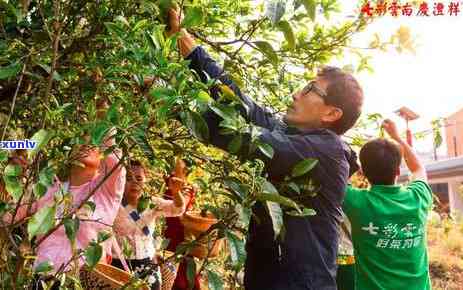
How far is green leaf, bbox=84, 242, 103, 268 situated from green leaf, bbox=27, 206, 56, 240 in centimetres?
14

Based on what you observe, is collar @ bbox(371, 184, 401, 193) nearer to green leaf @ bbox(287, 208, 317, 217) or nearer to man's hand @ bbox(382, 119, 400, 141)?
man's hand @ bbox(382, 119, 400, 141)

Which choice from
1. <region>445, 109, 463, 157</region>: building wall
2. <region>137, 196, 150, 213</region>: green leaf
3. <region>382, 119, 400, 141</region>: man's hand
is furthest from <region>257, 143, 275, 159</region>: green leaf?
<region>445, 109, 463, 157</region>: building wall

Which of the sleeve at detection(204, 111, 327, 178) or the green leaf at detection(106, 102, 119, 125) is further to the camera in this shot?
the sleeve at detection(204, 111, 327, 178)

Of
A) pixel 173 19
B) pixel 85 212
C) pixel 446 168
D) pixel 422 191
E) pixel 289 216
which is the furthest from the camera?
pixel 446 168

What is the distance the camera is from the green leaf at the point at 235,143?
3.78 ft

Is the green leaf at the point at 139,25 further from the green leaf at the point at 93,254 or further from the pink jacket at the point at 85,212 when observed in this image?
the pink jacket at the point at 85,212

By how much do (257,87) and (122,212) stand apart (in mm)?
1773

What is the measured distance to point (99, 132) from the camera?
101 centimetres

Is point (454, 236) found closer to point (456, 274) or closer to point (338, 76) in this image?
point (456, 274)

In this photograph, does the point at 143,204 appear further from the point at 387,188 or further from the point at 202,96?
the point at 387,188

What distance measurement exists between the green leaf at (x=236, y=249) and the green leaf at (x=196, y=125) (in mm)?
Answer: 218

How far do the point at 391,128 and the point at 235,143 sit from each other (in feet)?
4.43

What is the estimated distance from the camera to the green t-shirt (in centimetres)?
225

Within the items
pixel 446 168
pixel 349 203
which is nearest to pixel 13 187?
pixel 349 203
